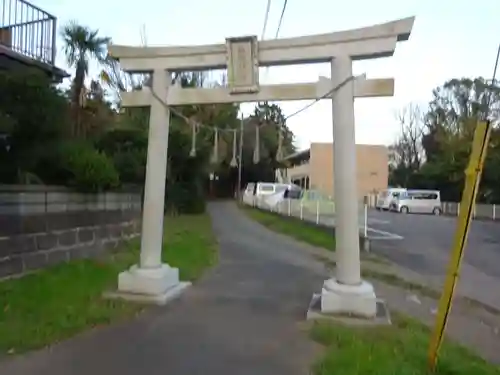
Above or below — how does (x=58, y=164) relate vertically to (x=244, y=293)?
above

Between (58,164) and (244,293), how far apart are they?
3463 millimetres

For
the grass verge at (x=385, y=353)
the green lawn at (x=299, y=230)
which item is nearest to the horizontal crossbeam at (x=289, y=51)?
the grass verge at (x=385, y=353)

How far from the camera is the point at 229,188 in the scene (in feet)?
179

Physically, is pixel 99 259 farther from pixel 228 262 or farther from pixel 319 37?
pixel 319 37

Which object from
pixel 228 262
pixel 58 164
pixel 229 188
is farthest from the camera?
pixel 229 188

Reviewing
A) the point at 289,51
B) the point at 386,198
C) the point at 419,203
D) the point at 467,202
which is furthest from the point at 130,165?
the point at 386,198

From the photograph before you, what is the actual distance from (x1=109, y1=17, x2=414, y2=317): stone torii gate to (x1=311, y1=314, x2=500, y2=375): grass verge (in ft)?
2.01

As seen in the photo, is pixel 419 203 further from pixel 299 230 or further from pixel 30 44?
pixel 30 44

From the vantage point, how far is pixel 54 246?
896cm

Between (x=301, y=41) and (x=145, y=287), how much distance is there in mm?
3588

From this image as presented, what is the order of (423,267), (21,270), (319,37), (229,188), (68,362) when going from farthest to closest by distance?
1. (229,188)
2. (423,267)
3. (21,270)
4. (319,37)
5. (68,362)

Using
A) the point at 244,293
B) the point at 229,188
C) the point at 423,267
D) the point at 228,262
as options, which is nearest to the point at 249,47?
the point at 244,293

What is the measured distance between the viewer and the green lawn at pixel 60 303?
5637mm

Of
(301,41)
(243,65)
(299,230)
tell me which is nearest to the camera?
(301,41)
